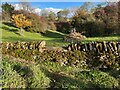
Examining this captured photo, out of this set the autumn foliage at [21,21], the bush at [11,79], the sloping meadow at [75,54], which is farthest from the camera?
the autumn foliage at [21,21]

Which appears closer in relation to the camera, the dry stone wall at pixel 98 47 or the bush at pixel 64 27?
the dry stone wall at pixel 98 47

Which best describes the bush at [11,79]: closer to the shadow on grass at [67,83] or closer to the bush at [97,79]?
the shadow on grass at [67,83]

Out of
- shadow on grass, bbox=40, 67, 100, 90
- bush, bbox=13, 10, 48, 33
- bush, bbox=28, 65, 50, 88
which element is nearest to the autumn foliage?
bush, bbox=13, 10, 48, 33

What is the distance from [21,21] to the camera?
93.0ft

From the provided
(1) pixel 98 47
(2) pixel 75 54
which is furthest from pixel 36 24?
(2) pixel 75 54

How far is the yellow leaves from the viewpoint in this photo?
2790cm

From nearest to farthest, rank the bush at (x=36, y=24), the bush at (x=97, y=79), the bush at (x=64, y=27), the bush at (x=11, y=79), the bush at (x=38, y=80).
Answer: the bush at (x=11, y=79) → the bush at (x=38, y=80) → the bush at (x=97, y=79) → the bush at (x=36, y=24) → the bush at (x=64, y=27)

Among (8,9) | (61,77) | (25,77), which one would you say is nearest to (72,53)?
(61,77)

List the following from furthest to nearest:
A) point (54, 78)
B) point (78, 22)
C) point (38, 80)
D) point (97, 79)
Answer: point (78, 22), point (97, 79), point (54, 78), point (38, 80)

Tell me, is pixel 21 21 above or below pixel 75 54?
above

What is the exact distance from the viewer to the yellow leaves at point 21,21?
27.9 m

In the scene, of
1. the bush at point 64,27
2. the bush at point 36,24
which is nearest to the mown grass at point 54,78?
the bush at point 36,24

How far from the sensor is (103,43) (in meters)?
10.4

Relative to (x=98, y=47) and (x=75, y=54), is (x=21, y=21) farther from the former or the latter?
(x=75, y=54)
